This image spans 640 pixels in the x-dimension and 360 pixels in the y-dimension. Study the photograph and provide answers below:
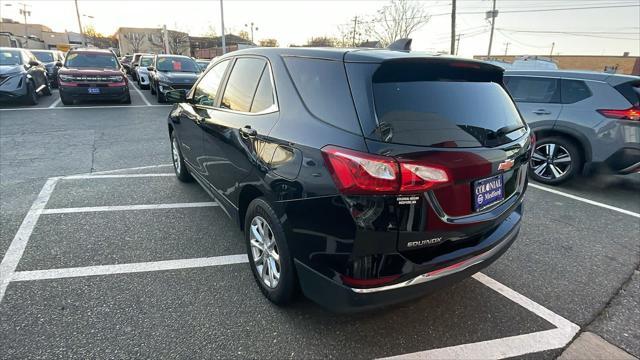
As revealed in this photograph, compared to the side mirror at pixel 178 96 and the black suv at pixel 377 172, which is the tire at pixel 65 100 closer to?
the side mirror at pixel 178 96

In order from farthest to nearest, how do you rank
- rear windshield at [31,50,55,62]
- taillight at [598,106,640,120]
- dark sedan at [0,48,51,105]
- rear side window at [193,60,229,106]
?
rear windshield at [31,50,55,62], dark sedan at [0,48,51,105], taillight at [598,106,640,120], rear side window at [193,60,229,106]

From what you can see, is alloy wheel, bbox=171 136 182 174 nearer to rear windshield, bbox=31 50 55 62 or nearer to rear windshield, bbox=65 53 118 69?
rear windshield, bbox=65 53 118 69

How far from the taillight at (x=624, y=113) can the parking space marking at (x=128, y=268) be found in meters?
5.22

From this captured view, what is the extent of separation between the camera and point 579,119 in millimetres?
5246

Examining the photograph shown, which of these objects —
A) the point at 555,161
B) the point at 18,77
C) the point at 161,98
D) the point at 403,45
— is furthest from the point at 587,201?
the point at 18,77

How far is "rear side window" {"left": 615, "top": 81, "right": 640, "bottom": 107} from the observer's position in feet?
15.6

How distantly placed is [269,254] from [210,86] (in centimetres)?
207

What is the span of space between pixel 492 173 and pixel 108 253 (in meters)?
3.17

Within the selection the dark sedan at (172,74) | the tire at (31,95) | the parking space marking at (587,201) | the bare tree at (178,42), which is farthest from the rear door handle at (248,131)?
the bare tree at (178,42)

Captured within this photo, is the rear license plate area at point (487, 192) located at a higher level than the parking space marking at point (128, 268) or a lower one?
higher

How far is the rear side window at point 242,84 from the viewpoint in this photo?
2.81 m

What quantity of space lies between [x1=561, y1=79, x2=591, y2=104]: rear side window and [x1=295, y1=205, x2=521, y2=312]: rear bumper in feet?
13.9

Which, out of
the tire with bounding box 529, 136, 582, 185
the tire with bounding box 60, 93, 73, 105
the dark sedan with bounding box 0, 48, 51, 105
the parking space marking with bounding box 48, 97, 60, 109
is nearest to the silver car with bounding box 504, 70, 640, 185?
the tire with bounding box 529, 136, 582, 185

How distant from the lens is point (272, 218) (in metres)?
2.31
